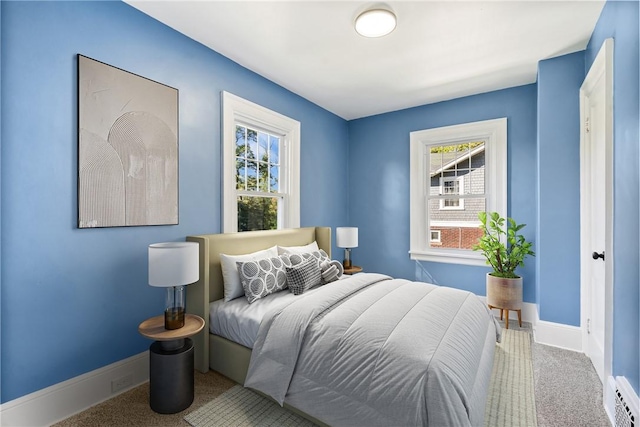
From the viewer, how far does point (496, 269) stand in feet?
11.4

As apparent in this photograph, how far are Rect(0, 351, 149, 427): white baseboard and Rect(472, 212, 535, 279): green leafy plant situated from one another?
3.60 m

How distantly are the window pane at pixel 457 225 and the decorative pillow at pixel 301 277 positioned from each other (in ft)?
7.65

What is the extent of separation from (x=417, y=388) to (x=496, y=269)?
260 cm

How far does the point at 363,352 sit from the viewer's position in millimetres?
1633

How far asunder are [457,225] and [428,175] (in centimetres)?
82

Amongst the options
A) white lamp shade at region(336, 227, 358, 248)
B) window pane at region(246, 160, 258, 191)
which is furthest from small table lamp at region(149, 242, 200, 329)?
white lamp shade at region(336, 227, 358, 248)

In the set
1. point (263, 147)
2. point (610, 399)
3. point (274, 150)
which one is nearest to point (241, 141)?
point (263, 147)

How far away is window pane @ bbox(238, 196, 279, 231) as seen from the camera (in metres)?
3.25

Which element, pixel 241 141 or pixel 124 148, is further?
pixel 241 141

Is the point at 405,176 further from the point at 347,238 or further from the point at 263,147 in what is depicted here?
the point at 263,147

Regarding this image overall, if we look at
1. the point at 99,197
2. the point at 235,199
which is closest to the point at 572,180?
the point at 235,199

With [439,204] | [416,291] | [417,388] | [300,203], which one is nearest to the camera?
[417,388]

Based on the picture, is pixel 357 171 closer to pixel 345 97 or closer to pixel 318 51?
pixel 345 97

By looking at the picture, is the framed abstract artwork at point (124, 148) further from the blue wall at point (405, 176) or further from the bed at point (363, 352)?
the blue wall at point (405, 176)
